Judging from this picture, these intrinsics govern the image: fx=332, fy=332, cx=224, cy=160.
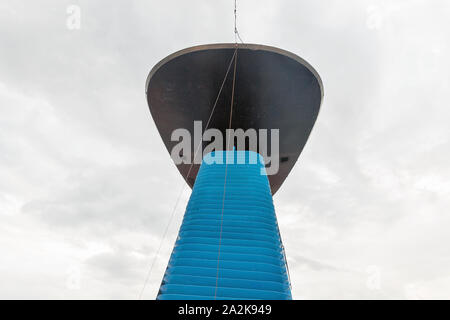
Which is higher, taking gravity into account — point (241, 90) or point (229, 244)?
point (241, 90)

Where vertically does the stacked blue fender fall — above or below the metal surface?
below

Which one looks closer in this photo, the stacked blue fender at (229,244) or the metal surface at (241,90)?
the stacked blue fender at (229,244)

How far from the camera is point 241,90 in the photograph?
6.11 meters

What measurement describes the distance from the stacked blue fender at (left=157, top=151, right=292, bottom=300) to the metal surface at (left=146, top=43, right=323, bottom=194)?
107 centimetres

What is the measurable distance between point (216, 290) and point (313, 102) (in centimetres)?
410

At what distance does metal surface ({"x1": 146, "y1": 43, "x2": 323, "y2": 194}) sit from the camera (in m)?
5.68

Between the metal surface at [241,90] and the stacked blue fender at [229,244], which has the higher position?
the metal surface at [241,90]

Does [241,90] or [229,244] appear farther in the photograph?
[241,90]

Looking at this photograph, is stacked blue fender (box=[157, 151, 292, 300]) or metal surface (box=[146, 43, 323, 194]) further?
metal surface (box=[146, 43, 323, 194])

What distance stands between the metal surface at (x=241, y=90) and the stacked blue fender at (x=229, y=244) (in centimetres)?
107

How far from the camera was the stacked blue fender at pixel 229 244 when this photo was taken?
4363mm

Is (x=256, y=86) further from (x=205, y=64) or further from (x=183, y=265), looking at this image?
(x=183, y=265)

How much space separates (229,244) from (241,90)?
110 inches
